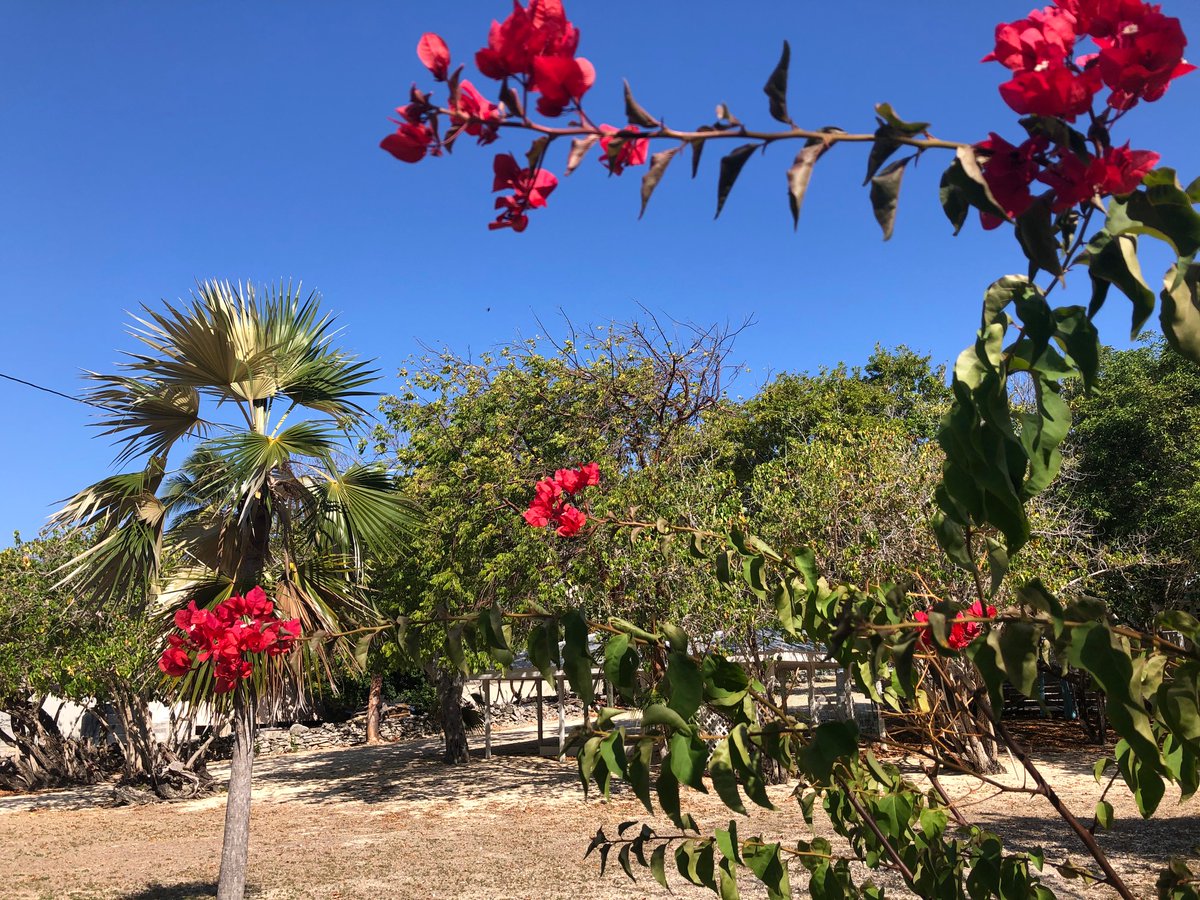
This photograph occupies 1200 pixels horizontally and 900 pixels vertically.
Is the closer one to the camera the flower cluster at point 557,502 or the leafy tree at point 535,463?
the flower cluster at point 557,502

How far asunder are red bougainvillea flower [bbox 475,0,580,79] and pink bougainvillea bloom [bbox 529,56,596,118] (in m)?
0.01

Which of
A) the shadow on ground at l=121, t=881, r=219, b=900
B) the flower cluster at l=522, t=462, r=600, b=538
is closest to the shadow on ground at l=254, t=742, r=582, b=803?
the shadow on ground at l=121, t=881, r=219, b=900

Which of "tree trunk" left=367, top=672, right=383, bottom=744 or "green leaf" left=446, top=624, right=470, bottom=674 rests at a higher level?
"green leaf" left=446, top=624, right=470, bottom=674

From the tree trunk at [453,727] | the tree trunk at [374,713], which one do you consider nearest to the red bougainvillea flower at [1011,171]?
the tree trunk at [453,727]

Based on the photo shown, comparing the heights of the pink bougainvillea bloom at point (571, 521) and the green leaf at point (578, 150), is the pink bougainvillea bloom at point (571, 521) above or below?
below

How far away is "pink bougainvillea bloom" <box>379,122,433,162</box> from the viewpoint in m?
0.84

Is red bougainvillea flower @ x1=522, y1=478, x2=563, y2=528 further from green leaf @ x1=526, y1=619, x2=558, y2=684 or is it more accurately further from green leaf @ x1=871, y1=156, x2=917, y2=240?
green leaf @ x1=871, y1=156, x2=917, y2=240

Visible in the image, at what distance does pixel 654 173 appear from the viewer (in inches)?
30.4

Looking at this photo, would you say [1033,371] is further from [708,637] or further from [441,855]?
[708,637]

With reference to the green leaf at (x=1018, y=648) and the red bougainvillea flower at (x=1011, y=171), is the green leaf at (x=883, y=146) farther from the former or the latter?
the green leaf at (x=1018, y=648)

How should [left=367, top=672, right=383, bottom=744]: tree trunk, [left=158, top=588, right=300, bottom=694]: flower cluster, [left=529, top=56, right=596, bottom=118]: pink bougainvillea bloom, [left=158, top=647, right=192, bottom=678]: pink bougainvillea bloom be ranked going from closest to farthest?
Result: [left=529, top=56, right=596, bottom=118]: pink bougainvillea bloom
[left=158, top=588, right=300, bottom=694]: flower cluster
[left=158, top=647, right=192, bottom=678]: pink bougainvillea bloom
[left=367, top=672, right=383, bottom=744]: tree trunk

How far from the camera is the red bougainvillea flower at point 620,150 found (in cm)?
78

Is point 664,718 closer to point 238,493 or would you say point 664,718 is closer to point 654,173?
point 654,173

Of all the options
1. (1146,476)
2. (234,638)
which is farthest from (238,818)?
(1146,476)
